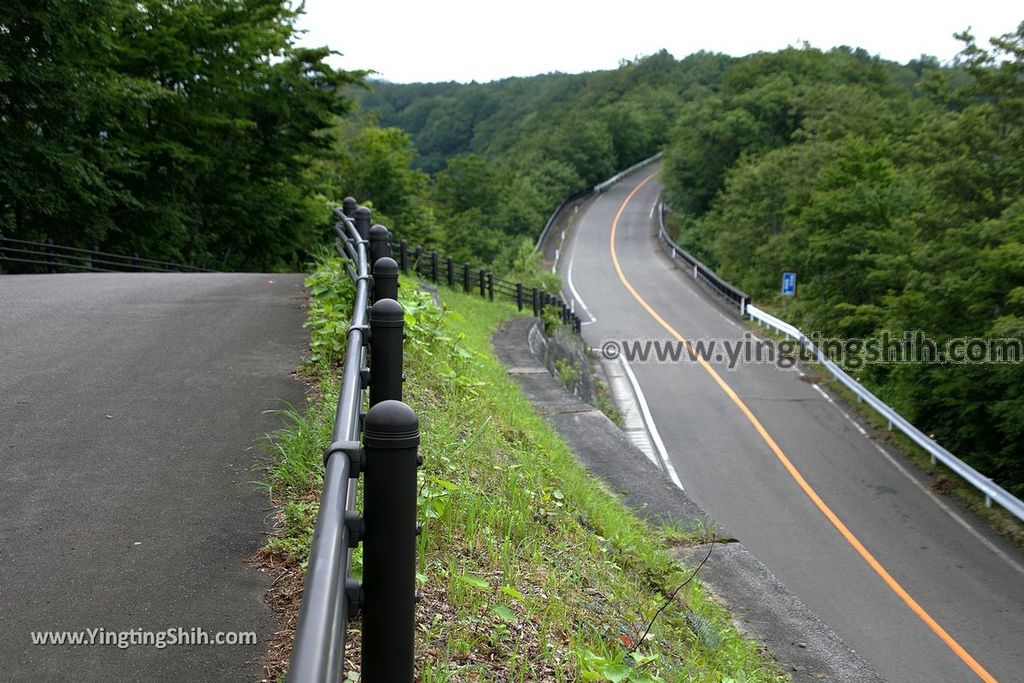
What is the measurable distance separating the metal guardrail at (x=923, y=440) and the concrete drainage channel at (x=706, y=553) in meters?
7.32

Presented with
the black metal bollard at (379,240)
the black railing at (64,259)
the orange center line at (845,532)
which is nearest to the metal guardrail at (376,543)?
the black metal bollard at (379,240)

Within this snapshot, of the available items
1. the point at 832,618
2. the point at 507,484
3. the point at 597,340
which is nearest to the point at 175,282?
the point at 507,484

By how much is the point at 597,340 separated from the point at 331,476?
95.5ft

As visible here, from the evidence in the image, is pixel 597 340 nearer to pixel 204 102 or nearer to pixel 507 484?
pixel 204 102

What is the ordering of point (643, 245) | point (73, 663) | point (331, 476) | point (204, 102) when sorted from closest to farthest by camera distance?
point (331, 476) → point (73, 663) → point (204, 102) → point (643, 245)

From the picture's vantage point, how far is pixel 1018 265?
46.1 feet

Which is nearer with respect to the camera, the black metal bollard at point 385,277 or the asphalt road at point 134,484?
the asphalt road at point 134,484

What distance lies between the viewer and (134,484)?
4.66 m

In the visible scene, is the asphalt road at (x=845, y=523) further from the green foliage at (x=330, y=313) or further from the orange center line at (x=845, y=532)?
the green foliage at (x=330, y=313)

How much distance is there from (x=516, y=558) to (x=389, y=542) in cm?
289

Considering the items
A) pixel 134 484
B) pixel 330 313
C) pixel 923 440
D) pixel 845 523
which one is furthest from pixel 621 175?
pixel 134 484

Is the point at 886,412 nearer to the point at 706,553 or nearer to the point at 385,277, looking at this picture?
the point at 706,553

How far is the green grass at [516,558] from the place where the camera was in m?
3.99

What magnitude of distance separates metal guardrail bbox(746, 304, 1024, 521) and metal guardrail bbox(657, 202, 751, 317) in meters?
6.83
